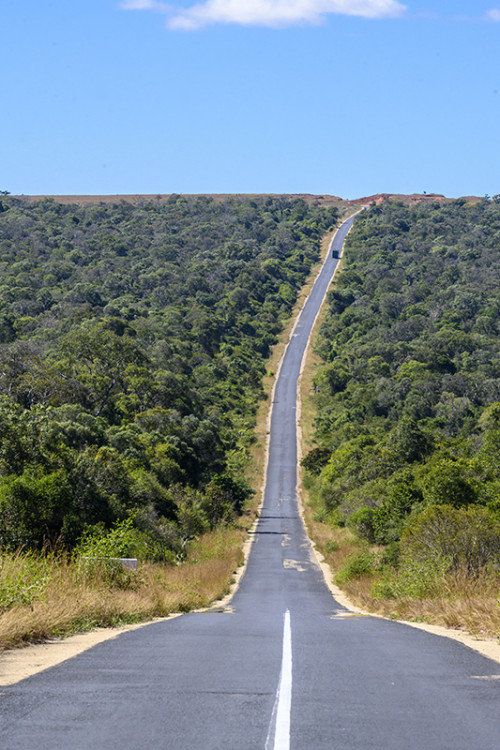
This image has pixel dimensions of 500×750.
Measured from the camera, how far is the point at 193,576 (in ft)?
91.6

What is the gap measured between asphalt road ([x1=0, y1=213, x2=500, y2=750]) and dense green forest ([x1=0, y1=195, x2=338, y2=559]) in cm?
1207

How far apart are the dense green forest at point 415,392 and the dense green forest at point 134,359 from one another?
898 cm

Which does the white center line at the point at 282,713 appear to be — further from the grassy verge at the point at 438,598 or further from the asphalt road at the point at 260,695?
the grassy verge at the point at 438,598

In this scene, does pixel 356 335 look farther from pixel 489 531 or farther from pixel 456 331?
pixel 489 531

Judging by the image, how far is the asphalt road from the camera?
5.62 meters

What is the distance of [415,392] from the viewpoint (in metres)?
81.3

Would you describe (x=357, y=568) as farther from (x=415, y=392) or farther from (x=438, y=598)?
(x=415, y=392)

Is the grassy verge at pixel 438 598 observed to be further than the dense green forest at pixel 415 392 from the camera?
No

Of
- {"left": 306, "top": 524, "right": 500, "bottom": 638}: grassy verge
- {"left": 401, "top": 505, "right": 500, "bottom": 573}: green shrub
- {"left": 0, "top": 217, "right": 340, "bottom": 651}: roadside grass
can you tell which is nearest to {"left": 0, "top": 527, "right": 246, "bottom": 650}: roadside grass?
{"left": 0, "top": 217, "right": 340, "bottom": 651}: roadside grass

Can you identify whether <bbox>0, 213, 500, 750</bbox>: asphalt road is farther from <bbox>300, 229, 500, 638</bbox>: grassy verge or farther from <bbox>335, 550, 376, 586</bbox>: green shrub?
<bbox>335, 550, 376, 586</bbox>: green shrub

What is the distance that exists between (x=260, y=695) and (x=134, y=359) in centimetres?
6387

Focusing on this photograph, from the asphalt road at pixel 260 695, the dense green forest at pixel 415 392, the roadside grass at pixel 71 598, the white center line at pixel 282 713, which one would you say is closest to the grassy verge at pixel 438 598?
the dense green forest at pixel 415 392

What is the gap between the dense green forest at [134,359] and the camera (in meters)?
30.1

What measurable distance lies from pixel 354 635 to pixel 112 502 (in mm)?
20381
